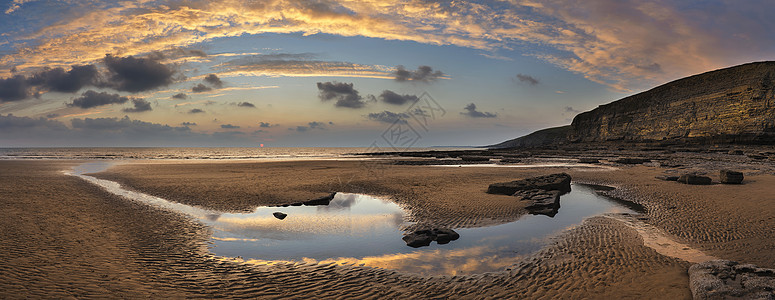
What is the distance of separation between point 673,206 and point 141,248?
22070 millimetres

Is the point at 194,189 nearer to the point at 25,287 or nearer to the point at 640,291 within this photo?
the point at 25,287

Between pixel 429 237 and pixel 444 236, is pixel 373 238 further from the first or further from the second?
pixel 444 236

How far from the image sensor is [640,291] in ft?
22.5

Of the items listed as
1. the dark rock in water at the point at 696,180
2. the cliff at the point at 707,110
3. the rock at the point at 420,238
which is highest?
the cliff at the point at 707,110

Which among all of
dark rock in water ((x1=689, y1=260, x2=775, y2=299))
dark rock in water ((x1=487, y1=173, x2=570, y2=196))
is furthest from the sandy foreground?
dark rock in water ((x1=487, y1=173, x2=570, y2=196))

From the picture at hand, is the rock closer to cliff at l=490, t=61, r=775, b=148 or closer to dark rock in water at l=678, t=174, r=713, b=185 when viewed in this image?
dark rock in water at l=678, t=174, r=713, b=185

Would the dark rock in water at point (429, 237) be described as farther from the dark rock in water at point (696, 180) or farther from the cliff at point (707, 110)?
the cliff at point (707, 110)

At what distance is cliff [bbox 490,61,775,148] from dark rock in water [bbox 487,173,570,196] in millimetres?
64919

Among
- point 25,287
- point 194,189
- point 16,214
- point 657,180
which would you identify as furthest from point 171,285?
point 657,180

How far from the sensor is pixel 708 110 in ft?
238

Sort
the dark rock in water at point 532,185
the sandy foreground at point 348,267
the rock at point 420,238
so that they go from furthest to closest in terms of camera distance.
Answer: the dark rock in water at point 532,185, the rock at point 420,238, the sandy foreground at point 348,267

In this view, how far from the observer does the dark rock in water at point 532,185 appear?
2003 cm

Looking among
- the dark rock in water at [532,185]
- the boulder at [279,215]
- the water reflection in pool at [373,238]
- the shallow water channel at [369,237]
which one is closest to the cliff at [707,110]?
the dark rock in water at [532,185]

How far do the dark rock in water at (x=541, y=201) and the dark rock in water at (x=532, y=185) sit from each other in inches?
28.0
